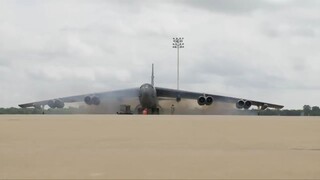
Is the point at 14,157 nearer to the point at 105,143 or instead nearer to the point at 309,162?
the point at 105,143

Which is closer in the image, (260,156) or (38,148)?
(260,156)

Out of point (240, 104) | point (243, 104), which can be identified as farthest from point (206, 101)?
point (243, 104)

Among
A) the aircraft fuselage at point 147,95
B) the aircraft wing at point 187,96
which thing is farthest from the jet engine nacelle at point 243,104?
the aircraft fuselage at point 147,95

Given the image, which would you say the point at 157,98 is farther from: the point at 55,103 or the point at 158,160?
the point at 158,160

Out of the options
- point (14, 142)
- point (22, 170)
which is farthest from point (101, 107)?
point (22, 170)

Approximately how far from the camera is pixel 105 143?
33.7ft

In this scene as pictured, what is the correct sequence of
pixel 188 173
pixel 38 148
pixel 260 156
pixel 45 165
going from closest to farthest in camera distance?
1. pixel 188 173
2. pixel 45 165
3. pixel 260 156
4. pixel 38 148

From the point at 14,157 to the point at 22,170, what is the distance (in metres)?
1.46

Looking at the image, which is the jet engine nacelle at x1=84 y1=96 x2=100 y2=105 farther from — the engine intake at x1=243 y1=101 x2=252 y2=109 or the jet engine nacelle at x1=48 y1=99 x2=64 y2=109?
the engine intake at x1=243 y1=101 x2=252 y2=109

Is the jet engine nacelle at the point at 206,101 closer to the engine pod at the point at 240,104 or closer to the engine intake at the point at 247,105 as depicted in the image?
the engine pod at the point at 240,104

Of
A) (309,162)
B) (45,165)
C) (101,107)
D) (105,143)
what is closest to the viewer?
(45,165)

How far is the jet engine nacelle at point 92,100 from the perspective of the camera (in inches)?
2375

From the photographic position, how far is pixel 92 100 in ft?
199

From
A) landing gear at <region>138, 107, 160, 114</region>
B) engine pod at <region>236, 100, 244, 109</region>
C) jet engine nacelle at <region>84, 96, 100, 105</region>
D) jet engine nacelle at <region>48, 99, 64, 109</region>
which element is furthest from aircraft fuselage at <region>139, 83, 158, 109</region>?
jet engine nacelle at <region>48, 99, 64, 109</region>
